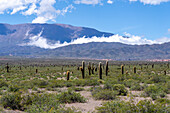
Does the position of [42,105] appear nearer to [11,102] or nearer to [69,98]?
[11,102]

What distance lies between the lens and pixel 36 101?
11.4 m

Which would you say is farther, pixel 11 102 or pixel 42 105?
pixel 11 102

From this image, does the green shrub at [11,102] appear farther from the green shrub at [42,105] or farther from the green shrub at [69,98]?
the green shrub at [69,98]

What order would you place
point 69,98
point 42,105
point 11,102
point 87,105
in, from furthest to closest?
point 69,98
point 87,105
point 11,102
point 42,105

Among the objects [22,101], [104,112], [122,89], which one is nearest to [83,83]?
[122,89]

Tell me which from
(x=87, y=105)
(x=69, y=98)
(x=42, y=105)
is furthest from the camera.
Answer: (x=69, y=98)

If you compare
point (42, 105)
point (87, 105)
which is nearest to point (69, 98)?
point (87, 105)

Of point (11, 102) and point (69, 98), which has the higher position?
point (11, 102)

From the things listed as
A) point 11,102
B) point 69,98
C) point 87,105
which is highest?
point 11,102

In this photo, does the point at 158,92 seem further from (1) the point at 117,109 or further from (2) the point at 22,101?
(2) the point at 22,101

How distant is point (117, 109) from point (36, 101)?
4.35 m

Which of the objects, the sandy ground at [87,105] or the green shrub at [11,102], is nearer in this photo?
the green shrub at [11,102]

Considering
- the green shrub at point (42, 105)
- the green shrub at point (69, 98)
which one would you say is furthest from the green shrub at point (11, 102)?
the green shrub at point (69, 98)

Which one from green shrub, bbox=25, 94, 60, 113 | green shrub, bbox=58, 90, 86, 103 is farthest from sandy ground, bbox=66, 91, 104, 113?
green shrub, bbox=25, 94, 60, 113
